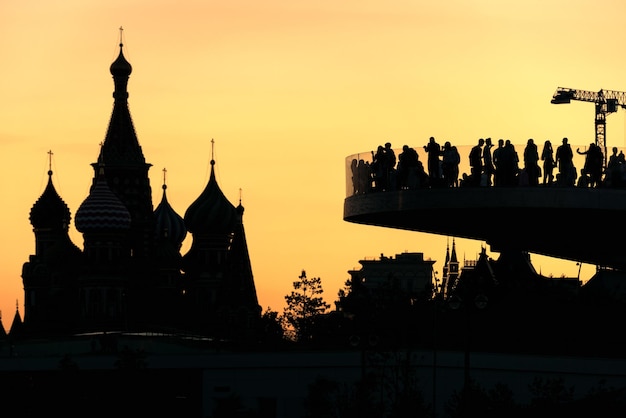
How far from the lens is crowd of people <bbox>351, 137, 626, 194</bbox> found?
72875mm

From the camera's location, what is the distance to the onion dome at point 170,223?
17425 cm

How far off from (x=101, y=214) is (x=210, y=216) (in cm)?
1947

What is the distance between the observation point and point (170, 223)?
176 m

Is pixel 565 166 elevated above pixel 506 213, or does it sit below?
above

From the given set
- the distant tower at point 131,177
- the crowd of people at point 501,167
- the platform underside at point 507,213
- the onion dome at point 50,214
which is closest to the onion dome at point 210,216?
the distant tower at point 131,177

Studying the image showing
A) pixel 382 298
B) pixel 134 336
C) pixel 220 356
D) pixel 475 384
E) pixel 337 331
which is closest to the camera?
pixel 475 384

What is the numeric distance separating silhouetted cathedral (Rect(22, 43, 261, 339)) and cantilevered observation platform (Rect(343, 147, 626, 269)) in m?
63.8

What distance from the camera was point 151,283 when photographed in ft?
530

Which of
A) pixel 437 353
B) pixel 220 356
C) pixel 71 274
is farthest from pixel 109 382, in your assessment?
pixel 71 274

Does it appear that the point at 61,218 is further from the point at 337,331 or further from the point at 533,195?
the point at 533,195

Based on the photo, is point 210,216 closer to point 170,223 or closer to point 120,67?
point 170,223

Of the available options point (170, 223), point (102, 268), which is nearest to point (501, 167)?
point (102, 268)

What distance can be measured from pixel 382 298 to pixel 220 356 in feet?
70.8

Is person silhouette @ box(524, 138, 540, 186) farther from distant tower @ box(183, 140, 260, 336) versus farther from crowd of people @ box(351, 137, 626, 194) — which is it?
distant tower @ box(183, 140, 260, 336)
